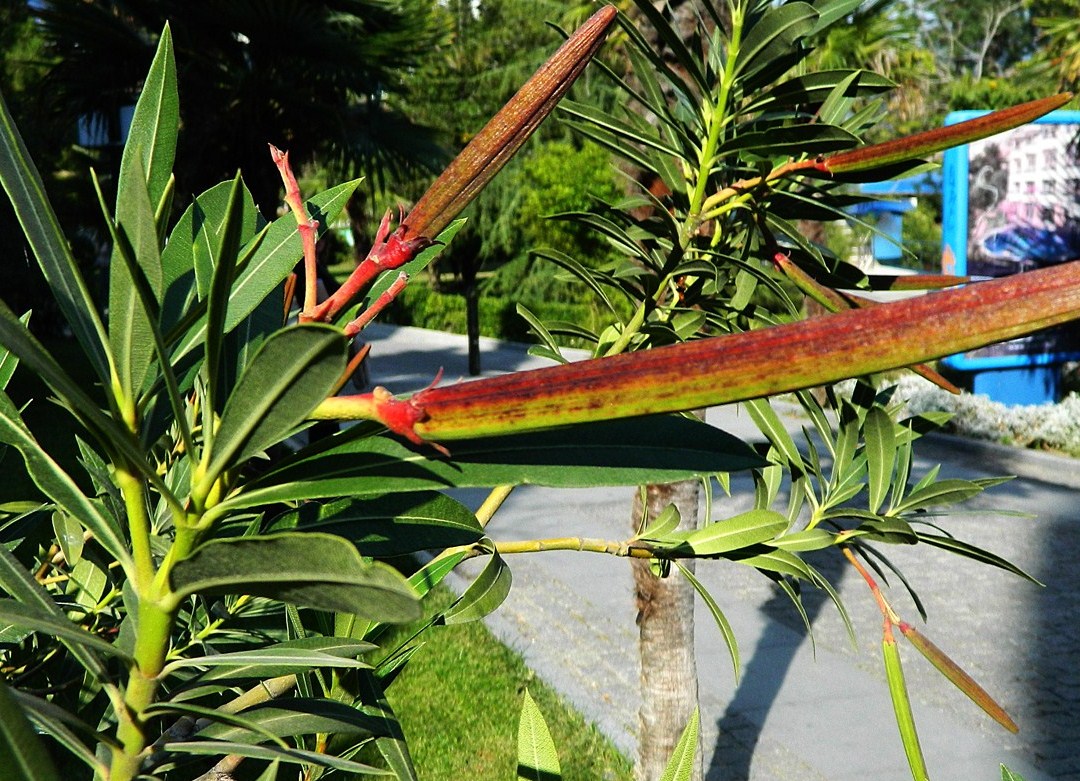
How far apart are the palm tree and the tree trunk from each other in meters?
7.41

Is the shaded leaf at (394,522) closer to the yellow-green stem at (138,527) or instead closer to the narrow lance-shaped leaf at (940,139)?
the yellow-green stem at (138,527)

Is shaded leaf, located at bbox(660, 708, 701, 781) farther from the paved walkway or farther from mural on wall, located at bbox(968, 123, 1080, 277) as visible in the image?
mural on wall, located at bbox(968, 123, 1080, 277)

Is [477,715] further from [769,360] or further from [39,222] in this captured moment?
[769,360]

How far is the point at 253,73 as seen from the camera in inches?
363

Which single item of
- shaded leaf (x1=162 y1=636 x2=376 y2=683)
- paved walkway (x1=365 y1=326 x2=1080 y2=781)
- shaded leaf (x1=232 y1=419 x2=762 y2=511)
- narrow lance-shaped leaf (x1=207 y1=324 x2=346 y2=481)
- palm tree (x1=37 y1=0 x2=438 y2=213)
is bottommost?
paved walkway (x1=365 y1=326 x2=1080 y2=781)

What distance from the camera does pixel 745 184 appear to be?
3.87ft

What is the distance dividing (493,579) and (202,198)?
0.34 m

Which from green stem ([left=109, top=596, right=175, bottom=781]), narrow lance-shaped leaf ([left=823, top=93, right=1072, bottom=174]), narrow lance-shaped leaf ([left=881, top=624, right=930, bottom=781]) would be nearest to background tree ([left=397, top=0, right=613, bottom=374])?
narrow lance-shaped leaf ([left=823, top=93, right=1072, bottom=174])

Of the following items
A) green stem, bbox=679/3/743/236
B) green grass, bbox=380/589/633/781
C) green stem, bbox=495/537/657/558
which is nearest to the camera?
green stem, bbox=495/537/657/558

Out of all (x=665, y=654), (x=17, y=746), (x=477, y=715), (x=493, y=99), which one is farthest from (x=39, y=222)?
(x=493, y=99)

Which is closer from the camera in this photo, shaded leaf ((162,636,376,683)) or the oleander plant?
the oleander plant

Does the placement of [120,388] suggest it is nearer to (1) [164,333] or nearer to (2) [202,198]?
(1) [164,333]

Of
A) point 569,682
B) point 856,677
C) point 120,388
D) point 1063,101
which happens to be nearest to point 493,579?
point 120,388

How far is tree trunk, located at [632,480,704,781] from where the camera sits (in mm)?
2438
